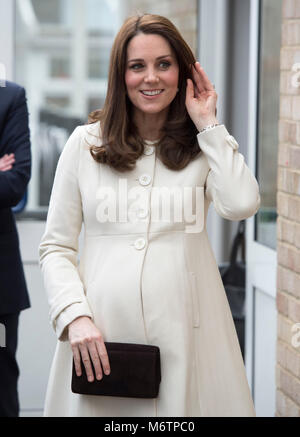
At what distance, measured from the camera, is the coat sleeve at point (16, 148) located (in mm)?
2883

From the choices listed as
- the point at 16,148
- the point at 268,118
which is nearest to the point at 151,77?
the point at 16,148

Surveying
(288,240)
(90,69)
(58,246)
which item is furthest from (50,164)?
(58,246)

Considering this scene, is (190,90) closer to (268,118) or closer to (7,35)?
(268,118)

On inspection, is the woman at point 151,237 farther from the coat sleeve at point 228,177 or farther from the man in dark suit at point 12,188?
the man in dark suit at point 12,188

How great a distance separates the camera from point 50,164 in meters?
4.12

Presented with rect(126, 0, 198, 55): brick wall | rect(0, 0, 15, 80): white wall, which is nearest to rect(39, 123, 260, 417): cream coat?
rect(0, 0, 15, 80): white wall

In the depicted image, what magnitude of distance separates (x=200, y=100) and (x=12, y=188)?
0.98 metres

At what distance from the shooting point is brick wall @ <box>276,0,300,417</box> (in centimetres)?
268

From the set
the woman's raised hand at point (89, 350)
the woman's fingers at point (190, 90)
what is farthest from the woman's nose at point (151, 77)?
the woman's raised hand at point (89, 350)

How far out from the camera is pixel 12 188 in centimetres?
288

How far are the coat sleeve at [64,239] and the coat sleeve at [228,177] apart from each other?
34 cm

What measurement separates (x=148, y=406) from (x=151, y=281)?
1.01 ft

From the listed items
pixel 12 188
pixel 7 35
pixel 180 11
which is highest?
pixel 180 11

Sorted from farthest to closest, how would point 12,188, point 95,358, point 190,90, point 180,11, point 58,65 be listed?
1. point 180,11
2. point 58,65
3. point 12,188
4. point 190,90
5. point 95,358
